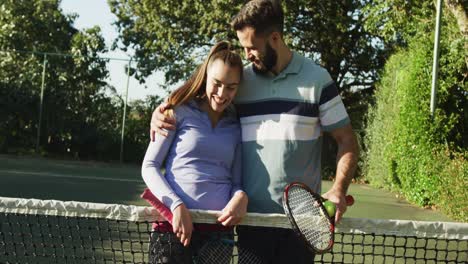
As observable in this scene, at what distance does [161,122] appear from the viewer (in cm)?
223

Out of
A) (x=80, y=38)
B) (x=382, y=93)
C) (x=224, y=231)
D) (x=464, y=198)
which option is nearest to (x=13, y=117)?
(x=80, y=38)

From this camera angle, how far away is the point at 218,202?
2289mm

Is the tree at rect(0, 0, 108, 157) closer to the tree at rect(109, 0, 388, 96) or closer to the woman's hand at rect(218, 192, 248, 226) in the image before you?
the tree at rect(109, 0, 388, 96)

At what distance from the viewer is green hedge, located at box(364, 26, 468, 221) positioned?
997cm

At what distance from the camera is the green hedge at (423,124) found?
32.7 ft

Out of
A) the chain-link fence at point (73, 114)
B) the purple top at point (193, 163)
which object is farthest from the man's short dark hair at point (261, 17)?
the chain-link fence at point (73, 114)

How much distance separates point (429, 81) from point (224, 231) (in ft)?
29.8

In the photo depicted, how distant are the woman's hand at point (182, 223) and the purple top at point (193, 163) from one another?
37 mm

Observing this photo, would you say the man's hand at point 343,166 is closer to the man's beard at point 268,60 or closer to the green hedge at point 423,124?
the man's beard at point 268,60

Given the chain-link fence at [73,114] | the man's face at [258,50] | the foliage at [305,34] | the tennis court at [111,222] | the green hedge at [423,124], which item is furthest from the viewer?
the foliage at [305,34]

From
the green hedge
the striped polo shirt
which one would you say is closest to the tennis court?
the striped polo shirt

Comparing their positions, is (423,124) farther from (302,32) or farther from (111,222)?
(302,32)

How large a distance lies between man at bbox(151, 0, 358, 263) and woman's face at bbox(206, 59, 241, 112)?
110 millimetres

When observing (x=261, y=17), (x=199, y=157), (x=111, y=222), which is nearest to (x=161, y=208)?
(x=199, y=157)
